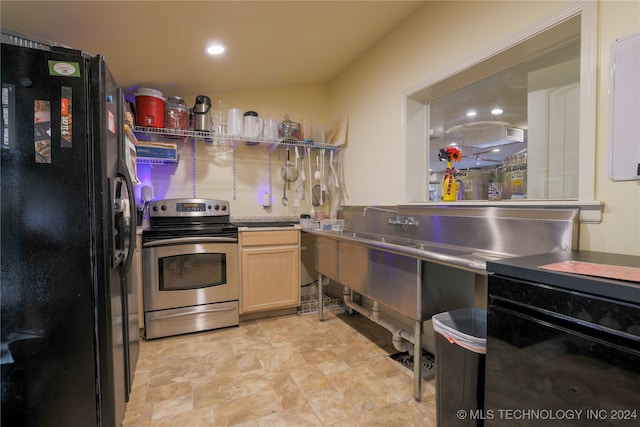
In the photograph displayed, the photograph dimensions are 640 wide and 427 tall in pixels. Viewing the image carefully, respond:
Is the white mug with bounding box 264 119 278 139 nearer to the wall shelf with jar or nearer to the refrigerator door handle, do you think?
the wall shelf with jar

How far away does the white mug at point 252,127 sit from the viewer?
302cm

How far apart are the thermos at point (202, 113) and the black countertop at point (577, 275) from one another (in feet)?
8.75

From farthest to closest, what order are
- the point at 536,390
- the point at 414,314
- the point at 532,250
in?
the point at 414,314 → the point at 532,250 → the point at 536,390

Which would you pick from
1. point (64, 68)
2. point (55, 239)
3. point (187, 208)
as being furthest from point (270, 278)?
point (64, 68)

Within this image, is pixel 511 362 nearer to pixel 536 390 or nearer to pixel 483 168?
pixel 536 390

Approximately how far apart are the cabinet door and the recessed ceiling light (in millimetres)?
1650

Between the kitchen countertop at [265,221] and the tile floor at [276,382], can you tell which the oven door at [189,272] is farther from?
the kitchen countertop at [265,221]

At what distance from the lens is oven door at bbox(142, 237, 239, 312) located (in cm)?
243

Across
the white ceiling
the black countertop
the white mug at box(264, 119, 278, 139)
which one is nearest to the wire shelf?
the white mug at box(264, 119, 278, 139)

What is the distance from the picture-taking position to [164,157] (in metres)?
2.70

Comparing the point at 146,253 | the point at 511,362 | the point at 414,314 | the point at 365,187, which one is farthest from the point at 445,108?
the point at 146,253

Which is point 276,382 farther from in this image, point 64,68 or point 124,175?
point 64,68

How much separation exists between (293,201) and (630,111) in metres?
2.80

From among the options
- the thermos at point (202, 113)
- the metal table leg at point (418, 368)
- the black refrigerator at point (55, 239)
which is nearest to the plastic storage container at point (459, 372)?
the metal table leg at point (418, 368)
